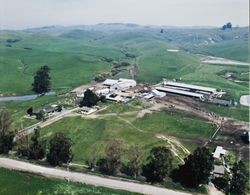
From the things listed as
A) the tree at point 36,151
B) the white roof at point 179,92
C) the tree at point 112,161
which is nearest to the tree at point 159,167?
the tree at point 112,161

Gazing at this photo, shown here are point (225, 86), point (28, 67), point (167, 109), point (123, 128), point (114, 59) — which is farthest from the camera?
point (114, 59)

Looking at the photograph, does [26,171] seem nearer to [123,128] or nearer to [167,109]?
[123,128]

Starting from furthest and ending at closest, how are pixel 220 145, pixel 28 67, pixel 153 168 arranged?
pixel 28 67 → pixel 220 145 → pixel 153 168

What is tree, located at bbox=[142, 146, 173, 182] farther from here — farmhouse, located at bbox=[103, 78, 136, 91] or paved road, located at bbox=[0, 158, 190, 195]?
farmhouse, located at bbox=[103, 78, 136, 91]

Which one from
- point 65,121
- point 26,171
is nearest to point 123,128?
point 65,121

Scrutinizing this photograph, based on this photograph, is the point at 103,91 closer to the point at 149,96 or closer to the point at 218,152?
the point at 149,96

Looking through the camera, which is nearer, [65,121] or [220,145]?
[220,145]
